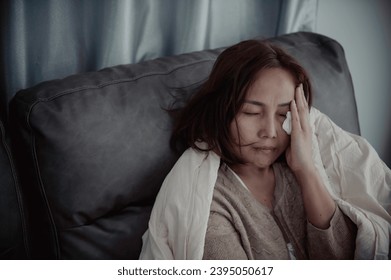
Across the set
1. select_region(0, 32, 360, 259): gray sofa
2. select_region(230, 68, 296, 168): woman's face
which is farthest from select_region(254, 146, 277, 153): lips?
select_region(0, 32, 360, 259): gray sofa

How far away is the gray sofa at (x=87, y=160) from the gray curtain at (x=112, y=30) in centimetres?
15

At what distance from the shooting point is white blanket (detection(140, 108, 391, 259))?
856 millimetres

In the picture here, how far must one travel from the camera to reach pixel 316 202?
3.00 ft

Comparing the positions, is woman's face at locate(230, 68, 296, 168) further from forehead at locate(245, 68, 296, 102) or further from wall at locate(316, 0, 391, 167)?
wall at locate(316, 0, 391, 167)

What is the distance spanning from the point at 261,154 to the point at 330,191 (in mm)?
171

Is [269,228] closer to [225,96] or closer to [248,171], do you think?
[248,171]

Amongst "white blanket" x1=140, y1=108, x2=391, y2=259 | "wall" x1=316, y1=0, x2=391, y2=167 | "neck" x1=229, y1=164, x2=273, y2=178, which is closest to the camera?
"white blanket" x1=140, y1=108, x2=391, y2=259

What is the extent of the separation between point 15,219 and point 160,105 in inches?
15.0

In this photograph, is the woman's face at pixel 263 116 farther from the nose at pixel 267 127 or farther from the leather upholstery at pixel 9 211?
the leather upholstery at pixel 9 211

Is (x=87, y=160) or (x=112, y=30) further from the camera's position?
(x=112, y=30)

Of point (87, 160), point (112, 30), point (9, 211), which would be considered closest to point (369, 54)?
point (112, 30)

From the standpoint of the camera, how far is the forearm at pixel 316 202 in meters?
0.91

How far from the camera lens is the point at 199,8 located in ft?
3.93
